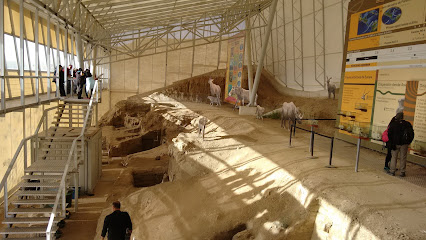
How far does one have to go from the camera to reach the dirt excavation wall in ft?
18.3

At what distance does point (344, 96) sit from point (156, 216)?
7.29 metres

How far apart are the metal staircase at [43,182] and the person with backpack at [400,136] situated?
319 inches

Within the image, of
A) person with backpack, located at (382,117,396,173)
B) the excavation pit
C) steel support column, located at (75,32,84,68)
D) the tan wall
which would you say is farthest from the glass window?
the tan wall

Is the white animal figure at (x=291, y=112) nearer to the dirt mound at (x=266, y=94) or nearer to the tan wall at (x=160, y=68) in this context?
the dirt mound at (x=266, y=94)

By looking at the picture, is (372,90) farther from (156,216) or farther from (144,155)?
(144,155)

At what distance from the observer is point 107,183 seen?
1427cm

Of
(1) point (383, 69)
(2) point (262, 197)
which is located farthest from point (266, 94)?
(2) point (262, 197)

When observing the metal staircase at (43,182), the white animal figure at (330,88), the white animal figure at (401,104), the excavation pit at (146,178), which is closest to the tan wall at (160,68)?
the white animal figure at (330,88)

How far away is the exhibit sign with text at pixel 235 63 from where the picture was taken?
20.5 metres

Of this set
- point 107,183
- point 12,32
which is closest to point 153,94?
point 107,183

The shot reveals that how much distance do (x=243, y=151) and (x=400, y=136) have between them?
5004 millimetres

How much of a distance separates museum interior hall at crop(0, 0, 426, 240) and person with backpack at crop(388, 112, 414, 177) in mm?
25

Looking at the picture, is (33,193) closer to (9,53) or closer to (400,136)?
(9,53)

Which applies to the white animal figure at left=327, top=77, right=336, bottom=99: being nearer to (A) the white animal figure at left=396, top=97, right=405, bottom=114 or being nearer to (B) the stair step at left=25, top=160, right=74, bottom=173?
(A) the white animal figure at left=396, top=97, right=405, bottom=114
